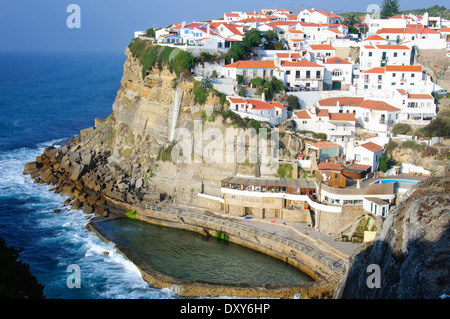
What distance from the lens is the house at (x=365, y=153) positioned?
103 feet

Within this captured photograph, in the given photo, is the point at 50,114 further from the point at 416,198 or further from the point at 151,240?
the point at 416,198

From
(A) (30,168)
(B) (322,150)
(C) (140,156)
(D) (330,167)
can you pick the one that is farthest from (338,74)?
(A) (30,168)

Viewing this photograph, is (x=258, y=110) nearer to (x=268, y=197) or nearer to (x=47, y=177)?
(x=268, y=197)

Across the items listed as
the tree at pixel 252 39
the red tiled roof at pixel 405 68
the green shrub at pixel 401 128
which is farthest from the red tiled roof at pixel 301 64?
the green shrub at pixel 401 128

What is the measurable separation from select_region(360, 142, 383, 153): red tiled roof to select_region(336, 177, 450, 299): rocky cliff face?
12354 millimetres

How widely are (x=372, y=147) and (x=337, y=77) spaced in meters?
12.3

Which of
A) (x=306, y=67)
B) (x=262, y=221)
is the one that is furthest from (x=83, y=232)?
(x=306, y=67)

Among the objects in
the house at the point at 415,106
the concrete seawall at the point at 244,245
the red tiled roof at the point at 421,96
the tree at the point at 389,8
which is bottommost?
the concrete seawall at the point at 244,245

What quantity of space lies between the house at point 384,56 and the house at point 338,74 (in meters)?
1.82

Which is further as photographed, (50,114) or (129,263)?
(50,114)

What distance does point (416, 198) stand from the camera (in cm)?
1797

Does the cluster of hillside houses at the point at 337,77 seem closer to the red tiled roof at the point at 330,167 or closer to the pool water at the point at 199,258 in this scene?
the red tiled roof at the point at 330,167

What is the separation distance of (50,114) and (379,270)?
62.3m

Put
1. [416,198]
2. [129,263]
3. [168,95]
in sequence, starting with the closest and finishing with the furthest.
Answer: [416,198] < [129,263] < [168,95]
